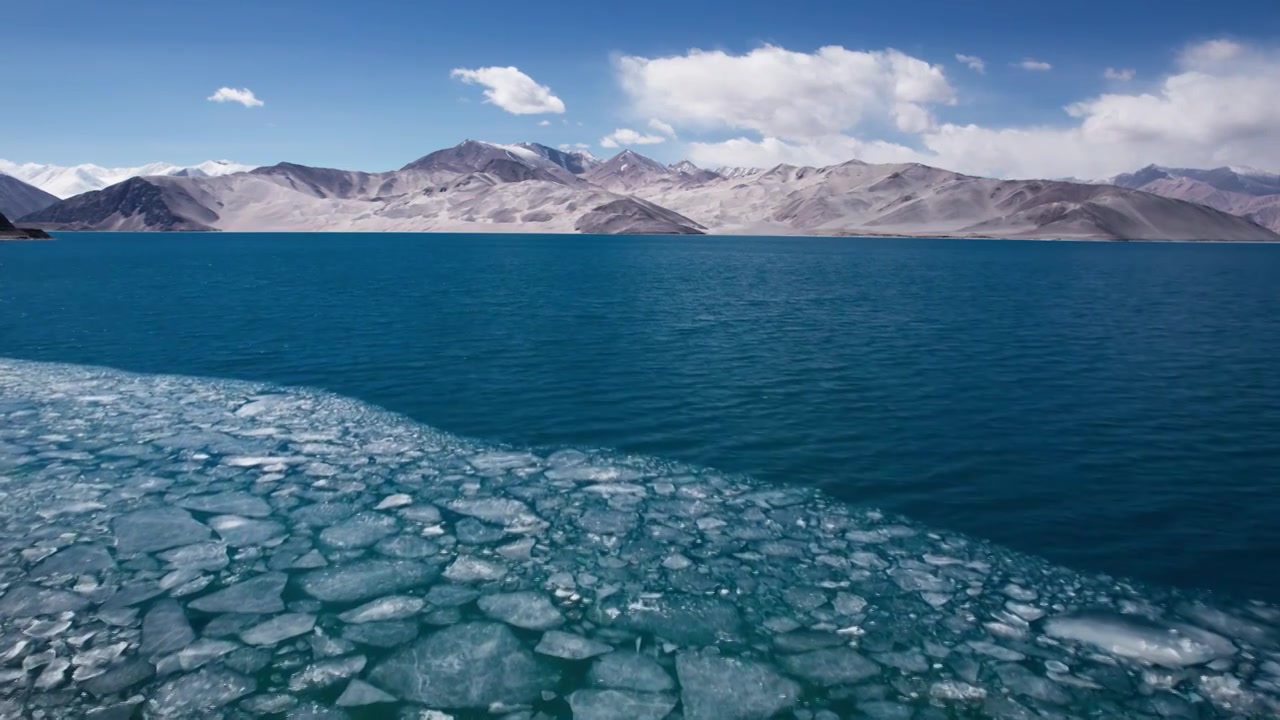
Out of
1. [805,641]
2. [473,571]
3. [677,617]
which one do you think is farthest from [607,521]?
[805,641]

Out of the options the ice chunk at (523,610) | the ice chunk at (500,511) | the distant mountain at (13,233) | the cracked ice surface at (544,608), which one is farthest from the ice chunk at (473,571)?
the distant mountain at (13,233)

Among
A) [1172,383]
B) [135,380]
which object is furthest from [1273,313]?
[135,380]

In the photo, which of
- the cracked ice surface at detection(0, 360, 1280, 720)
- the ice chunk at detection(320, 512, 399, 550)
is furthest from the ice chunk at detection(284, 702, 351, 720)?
the ice chunk at detection(320, 512, 399, 550)

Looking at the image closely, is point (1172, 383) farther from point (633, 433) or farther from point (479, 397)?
point (479, 397)

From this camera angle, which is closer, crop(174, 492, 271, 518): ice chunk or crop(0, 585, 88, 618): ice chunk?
crop(0, 585, 88, 618): ice chunk

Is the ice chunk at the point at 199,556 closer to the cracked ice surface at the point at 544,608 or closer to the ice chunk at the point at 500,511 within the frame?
the cracked ice surface at the point at 544,608

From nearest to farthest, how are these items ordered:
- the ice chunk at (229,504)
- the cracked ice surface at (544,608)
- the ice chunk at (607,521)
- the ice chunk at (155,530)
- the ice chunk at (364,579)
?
the cracked ice surface at (544,608) < the ice chunk at (364,579) < the ice chunk at (155,530) < the ice chunk at (607,521) < the ice chunk at (229,504)

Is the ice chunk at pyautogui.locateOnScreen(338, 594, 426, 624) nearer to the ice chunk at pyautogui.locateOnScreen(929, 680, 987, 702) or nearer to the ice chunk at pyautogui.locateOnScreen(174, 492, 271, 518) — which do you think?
the ice chunk at pyautogui.locateOnScreen(174, 492, 271, 518)
